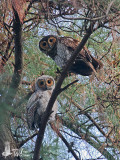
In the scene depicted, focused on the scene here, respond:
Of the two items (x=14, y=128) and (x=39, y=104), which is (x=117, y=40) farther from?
(x=14, y=128)

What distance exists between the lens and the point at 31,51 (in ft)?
6.36

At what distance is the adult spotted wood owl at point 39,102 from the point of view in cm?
192

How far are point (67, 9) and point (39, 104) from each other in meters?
0.86

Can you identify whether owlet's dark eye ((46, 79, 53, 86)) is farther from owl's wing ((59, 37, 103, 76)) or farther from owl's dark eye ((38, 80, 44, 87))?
owl's wing ((59, 37, 103, 76))

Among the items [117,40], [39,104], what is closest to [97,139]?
[39,104]

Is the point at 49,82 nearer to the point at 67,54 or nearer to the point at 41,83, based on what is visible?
the point at 41,83

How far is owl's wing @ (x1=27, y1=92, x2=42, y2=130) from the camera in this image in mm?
1901

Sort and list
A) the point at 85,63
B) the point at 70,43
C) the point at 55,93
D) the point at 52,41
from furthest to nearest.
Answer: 1. the point at 52,41
2. the point at 70,43
3. the point at 85,63
4. the point at 55,93

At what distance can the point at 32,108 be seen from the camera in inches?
76.9

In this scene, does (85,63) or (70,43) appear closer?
(85,63)

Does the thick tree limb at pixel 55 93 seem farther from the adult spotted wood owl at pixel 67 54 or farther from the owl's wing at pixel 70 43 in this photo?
the owl's wing at pixel 70 43

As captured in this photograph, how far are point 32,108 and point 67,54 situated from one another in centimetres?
47

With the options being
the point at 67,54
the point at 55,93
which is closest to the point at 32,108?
the point at 67,54

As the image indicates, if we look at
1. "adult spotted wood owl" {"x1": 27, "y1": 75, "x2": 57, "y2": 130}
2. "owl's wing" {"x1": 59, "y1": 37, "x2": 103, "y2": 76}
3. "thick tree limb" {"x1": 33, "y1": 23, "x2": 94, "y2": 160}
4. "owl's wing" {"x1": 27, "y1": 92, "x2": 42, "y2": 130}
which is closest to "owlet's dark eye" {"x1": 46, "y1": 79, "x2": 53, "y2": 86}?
"adult spotted wood owl" {"x1": 27, "y1": 75, "x2": 57, "y2": 130}
